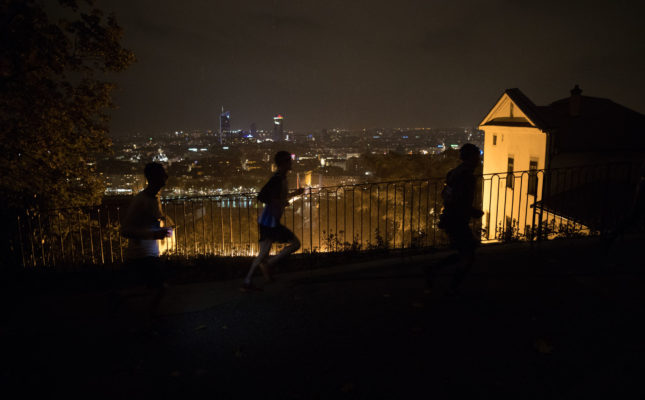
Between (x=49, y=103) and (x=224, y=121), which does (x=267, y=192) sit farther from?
(x=224, y=121)

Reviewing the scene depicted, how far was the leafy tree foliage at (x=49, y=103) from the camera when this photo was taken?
378 inches

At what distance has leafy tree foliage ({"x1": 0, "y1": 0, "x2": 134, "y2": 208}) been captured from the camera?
378 inches

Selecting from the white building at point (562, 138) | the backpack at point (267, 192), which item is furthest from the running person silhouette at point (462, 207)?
the white building at point (562, 138)

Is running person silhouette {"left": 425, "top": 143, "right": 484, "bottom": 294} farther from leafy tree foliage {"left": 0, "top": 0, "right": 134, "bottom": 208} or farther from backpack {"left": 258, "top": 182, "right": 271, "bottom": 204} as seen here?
leafy tree foliage {"left": 0, "top": 0, "right": 134, "bottom": 208}

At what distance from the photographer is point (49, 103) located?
10398 mm

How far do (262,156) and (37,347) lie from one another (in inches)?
3153

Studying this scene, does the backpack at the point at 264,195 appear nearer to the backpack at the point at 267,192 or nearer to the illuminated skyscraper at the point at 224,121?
the backpack at the point at 267,192

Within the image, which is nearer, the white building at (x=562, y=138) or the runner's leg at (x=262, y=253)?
the runner's leg at (x=262, y=253)

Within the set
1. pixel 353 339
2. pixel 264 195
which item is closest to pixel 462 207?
pixel 353 339

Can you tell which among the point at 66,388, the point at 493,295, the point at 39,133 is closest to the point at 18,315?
the point at 66,388

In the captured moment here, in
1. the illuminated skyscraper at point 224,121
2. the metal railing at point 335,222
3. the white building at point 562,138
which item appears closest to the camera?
the metal railing at point 335,222

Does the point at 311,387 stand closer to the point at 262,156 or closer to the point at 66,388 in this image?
the point at 66,388

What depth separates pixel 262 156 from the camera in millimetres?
82750

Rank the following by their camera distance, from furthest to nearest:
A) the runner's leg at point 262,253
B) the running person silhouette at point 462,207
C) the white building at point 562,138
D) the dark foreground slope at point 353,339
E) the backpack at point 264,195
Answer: the white building at point 562,138, the runner's leg at point 262,253, the backpack at point 264,195, the running person silhouette at point 462,207, the dark foreground slope at point 353,339
